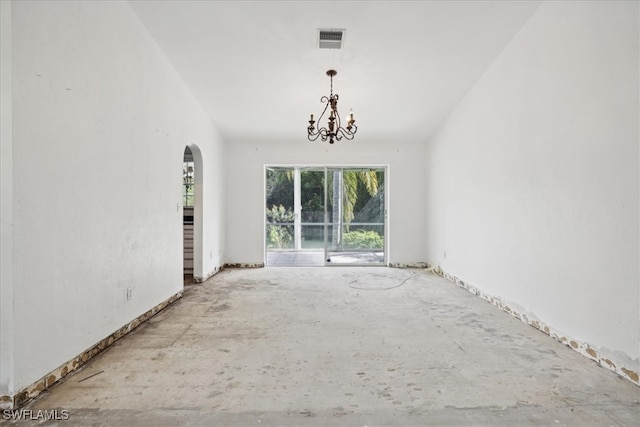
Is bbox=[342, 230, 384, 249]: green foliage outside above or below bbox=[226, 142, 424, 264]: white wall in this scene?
below

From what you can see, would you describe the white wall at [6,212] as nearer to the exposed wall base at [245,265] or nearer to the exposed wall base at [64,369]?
the exposed wall base at [64,369]

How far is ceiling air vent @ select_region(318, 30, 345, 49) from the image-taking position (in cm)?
311

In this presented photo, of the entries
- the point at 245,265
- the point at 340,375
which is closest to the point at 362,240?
the point at 245,265

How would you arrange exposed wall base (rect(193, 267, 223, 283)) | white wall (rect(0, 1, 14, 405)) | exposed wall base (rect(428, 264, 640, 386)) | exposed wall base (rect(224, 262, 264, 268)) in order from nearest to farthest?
white wall (rect(0, 1, 14, 405)), exposed wall base (rect(428, 264, 640, 386)), exposed wall base (rect(193, 267, 223, 283)), exposed wall base (rect(224, 262, 264, 268))

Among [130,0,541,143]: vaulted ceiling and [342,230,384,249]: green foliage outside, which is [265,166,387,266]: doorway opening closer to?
[342,230,384,249]: green foliage outside

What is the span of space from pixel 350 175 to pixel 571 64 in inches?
171

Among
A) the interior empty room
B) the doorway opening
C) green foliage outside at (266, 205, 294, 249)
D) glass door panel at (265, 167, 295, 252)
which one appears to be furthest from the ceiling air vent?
green foliage outside at (266, 205, 294, 249)

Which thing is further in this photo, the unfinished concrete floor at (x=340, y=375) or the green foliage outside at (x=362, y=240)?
the green foliage outside at (x=362, y=240)

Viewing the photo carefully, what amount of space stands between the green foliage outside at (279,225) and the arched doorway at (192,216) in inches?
61.2

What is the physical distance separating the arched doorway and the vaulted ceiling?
98 centimetres

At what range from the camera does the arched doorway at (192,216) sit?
4945 mm

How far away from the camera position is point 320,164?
6492 millimetres

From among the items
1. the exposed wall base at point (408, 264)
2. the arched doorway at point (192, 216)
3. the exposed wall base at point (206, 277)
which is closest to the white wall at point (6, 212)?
the arched doorway at point (192, 216)

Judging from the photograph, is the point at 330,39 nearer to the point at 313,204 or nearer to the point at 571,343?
the point at 571,343
